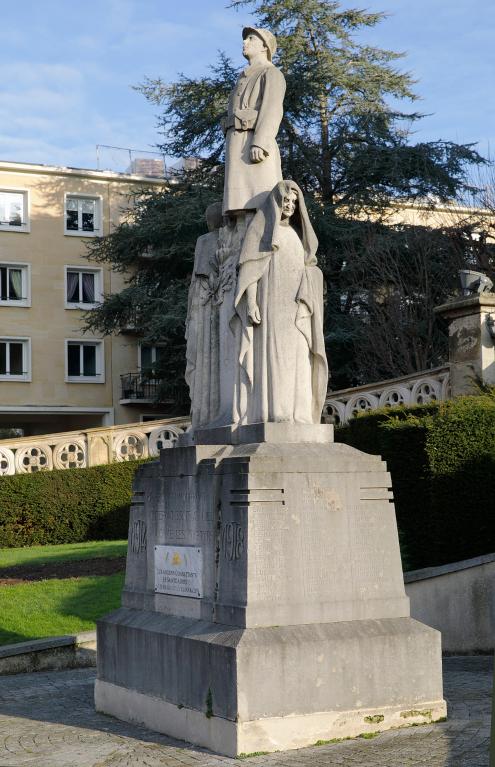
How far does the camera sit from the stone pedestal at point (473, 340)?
17.2 metres

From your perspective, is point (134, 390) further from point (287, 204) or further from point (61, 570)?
point (287, 204)

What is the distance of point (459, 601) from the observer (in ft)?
39.1

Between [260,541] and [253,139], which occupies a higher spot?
[253,139]

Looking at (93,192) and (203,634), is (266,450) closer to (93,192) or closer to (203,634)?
(203,634)

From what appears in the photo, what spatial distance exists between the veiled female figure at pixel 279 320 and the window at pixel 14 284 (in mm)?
38188

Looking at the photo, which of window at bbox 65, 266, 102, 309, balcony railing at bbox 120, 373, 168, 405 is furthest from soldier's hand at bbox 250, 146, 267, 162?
window at bbox 65, 266, 102, 309

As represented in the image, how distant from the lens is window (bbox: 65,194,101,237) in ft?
155

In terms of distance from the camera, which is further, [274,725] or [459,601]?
[459,601]

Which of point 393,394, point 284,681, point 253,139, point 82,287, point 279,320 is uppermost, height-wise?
point 82,287

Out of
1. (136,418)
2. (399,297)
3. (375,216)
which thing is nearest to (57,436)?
(399,297)

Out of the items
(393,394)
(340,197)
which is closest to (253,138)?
(393,394)

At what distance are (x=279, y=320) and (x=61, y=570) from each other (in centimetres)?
906

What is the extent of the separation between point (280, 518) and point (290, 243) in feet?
7.17

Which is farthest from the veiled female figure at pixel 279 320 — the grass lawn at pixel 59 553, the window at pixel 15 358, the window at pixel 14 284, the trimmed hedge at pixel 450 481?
the window at pixel 14 284
